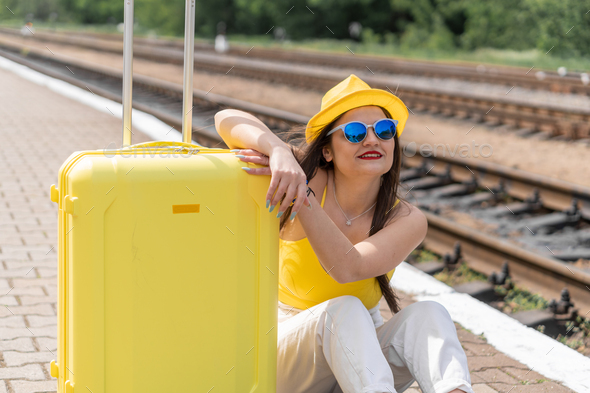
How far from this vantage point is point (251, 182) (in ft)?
6.53

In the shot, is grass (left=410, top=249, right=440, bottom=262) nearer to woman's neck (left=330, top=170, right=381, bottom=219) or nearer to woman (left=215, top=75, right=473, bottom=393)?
woman (left=215, top=75, right=473, bottom=393)

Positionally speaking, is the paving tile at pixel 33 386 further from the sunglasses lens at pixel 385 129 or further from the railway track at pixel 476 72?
the railway track at pixel 476 72

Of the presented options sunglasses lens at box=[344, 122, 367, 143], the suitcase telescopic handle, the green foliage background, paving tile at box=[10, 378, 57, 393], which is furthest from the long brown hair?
the green foliage background

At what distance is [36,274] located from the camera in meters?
4.05

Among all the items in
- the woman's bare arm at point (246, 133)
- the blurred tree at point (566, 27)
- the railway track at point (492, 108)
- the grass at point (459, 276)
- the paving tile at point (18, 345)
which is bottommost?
the paving tile at point (18, 345)

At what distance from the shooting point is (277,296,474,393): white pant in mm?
2057

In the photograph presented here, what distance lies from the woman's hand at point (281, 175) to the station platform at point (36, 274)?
1287 mm

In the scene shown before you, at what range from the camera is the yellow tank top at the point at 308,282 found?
2.40 metres

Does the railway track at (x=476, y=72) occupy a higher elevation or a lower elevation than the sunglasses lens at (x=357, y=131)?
higher

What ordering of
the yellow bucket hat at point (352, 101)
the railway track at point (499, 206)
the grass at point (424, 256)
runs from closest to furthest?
the yellow bucket hat at point (352, 101) → the railway track at point (499, 206) → the grass at point (424, 256)

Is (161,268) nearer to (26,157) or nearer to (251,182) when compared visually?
(251,182)

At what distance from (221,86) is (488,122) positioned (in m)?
7.16

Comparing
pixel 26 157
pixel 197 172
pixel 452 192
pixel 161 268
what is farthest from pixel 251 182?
pixel 26 157

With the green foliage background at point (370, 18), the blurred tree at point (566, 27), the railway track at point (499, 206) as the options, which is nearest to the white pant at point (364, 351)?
the railway track at point (499, 206)
